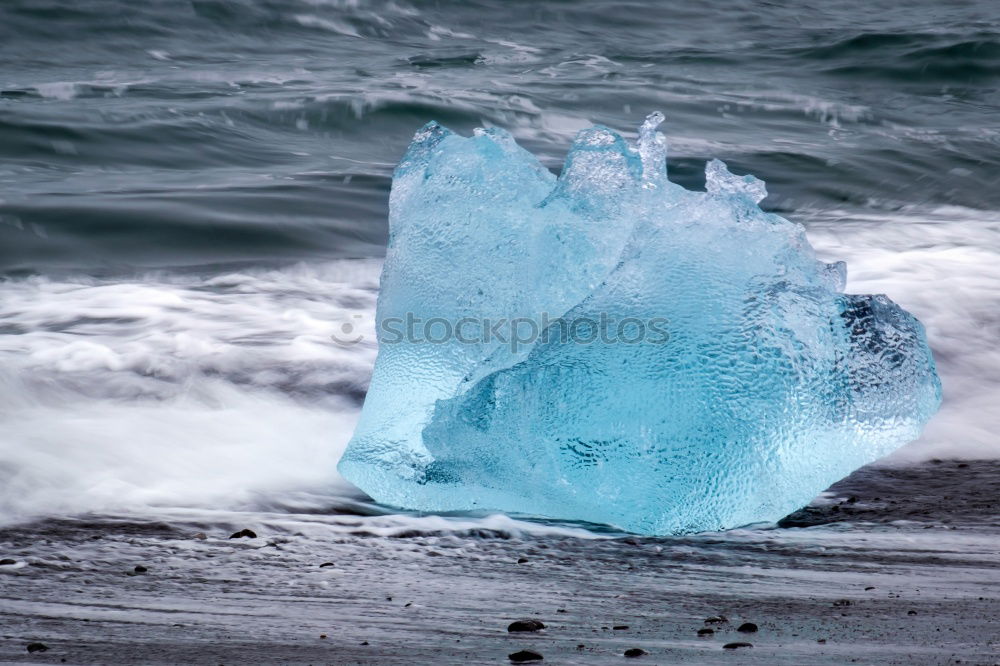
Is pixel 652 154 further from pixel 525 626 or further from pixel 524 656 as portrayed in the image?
pixel 524 656

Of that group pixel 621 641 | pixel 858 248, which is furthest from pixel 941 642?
pixel 858 248

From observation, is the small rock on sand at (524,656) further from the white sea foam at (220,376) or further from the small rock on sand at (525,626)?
the white sea foam at (220,376)

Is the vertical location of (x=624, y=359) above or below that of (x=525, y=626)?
above

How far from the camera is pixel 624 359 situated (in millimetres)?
2422

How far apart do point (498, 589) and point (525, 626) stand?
26cm

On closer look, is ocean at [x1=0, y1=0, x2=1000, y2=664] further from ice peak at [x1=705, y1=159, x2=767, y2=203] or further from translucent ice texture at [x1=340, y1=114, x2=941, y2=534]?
ice peak at [x1=705, y1=159, x2=767, y2=203]

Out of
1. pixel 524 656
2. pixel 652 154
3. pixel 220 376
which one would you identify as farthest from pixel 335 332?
pixel 524 656

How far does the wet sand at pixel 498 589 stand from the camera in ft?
5.39

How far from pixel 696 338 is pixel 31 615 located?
4.73ft

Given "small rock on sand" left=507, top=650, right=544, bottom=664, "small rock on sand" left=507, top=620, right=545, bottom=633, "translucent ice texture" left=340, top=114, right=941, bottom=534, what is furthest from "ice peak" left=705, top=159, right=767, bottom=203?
"small rock on sand" left=507, top=650, right=544, bottom=664

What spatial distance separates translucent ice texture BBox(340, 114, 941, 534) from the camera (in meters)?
2.41

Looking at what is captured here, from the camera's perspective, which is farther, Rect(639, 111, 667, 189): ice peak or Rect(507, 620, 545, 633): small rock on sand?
Rect(639, 111, 667, 189): ice peak

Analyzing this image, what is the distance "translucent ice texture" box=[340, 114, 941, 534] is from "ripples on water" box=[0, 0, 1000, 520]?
535mm

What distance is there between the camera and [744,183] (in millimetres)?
2695
